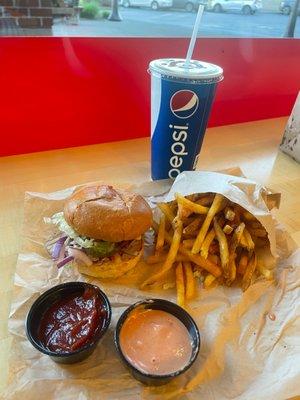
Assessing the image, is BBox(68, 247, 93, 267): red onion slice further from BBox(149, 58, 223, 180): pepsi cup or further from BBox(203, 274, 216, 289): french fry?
BBox(149, 58, 223, 180): pepsi cup

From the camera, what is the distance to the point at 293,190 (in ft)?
6.81

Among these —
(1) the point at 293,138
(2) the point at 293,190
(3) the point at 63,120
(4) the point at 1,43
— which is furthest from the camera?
(1) the point at 293,138

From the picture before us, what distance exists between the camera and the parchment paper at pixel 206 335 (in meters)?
1.07

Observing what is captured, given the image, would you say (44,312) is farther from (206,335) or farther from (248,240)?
(248,240)

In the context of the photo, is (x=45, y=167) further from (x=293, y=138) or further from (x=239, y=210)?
(x=293, y=138)

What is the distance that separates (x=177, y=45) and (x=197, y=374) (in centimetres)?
199

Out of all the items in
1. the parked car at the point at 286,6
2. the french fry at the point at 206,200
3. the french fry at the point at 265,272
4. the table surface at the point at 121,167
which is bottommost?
the table surface at the point at 121,167

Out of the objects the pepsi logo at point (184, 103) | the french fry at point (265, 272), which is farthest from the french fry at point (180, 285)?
the pepsi logo at point (184, 103)

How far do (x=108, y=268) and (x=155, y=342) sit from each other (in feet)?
1.16

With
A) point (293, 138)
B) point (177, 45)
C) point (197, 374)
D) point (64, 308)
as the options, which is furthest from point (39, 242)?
point (293, 138)

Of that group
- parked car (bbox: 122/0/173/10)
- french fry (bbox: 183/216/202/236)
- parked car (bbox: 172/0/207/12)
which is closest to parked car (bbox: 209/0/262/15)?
parked car (bbox: 172/0/207/12)

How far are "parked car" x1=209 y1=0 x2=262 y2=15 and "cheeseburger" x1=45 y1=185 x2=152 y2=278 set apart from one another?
182 cm

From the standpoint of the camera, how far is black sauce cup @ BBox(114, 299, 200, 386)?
103 centimetres

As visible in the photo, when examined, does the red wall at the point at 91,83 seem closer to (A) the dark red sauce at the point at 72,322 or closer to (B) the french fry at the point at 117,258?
(B) the french fry at the point at 117,258
